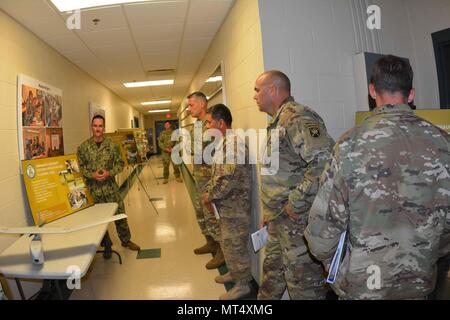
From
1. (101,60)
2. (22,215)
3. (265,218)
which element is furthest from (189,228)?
(101,60)

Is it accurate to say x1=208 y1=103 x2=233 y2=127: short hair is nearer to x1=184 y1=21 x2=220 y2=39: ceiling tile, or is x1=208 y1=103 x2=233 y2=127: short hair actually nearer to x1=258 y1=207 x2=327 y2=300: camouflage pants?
x1=258 y1=207 x2=327 y2=300: camouflage pants

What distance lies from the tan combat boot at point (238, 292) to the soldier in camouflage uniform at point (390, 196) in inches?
50.7

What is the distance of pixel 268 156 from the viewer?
1.68 meters

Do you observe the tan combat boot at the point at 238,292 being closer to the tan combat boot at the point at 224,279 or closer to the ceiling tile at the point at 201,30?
the tan combat boot at the point at 224,279

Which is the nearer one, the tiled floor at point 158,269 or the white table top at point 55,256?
the white table top at point 55,256

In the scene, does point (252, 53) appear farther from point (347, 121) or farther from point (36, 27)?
point (36, 27)

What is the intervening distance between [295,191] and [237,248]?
1030mm

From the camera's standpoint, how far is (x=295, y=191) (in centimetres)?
147

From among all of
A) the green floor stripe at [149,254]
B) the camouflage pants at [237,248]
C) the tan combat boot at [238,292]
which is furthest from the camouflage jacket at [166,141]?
the tan combat boot at [238,292]

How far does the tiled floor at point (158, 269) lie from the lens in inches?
93.4

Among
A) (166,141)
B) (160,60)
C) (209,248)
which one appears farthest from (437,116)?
(166,141)

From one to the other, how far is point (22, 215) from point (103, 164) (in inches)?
36.1

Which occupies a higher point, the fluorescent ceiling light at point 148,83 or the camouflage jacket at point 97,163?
the fluorescent ceiling light at point 148,83

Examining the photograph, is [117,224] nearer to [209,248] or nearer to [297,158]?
[209,248]
